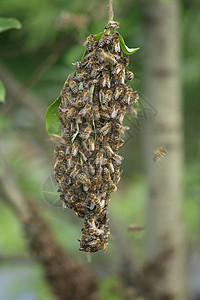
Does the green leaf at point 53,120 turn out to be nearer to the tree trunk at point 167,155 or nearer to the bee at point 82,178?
the bee at point 82,178

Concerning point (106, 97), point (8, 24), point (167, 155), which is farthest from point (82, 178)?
point (167, 155)

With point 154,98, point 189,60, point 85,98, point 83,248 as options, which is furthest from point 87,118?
point 189,60

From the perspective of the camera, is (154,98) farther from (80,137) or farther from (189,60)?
(80,137)

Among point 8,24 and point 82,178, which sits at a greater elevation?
point 8,24

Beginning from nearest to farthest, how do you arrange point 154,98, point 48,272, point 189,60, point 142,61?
point 154,98
point 142,61
point 48,272
point 189,60

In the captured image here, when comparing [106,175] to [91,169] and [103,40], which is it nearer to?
[91,169]

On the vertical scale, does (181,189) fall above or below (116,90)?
above

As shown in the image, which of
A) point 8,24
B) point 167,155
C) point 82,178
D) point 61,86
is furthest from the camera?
point 61,86

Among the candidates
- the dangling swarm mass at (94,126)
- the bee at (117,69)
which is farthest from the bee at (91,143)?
the bee at (117,69)
